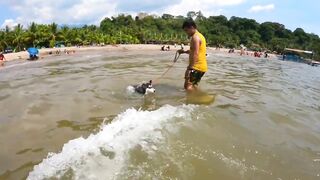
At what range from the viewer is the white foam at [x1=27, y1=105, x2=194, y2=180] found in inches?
160

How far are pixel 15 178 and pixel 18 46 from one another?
4363 centimetres

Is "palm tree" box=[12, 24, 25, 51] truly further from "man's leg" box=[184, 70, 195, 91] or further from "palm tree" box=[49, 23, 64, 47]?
"man's leg" box=[184, 70, 195, 91]

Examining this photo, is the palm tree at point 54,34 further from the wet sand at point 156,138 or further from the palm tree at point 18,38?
the wet sand at point 156,138

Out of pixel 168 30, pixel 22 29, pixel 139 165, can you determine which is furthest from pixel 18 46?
pixel 168 30

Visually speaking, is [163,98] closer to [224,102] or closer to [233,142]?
[224,102]

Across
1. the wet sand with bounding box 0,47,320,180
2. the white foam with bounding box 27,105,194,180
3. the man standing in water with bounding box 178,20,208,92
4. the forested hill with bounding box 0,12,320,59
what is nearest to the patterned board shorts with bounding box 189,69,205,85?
the man standing in water with bounding box 178,20,208,92

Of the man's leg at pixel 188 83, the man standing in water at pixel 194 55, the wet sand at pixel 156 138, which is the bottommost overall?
the wet sand at pixel 156 138

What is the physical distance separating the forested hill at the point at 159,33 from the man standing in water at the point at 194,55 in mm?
37390

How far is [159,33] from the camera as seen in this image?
99.3 meters

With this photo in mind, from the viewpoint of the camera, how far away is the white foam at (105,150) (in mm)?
4062

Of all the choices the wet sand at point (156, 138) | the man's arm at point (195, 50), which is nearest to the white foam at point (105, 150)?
the wet sand at point (156, 138)

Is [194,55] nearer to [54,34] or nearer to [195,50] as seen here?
[195,50]

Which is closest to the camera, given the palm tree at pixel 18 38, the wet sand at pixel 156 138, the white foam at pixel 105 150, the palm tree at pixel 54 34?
the white foam at pixel 105 150

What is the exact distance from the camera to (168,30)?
109m
